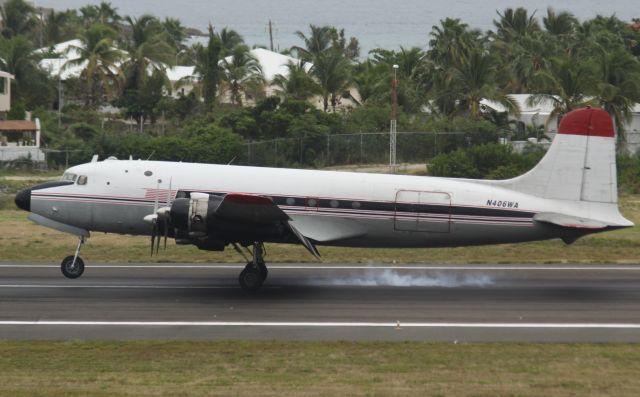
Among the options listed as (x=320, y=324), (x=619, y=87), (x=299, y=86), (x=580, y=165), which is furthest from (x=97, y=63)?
(x=320, y=324)

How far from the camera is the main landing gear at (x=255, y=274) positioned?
2647 cm

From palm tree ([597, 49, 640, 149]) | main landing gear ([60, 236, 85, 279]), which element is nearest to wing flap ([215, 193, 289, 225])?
main landing gear ([60, 236, 85, 279])

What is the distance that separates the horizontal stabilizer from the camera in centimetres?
2580

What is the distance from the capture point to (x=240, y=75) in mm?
82625

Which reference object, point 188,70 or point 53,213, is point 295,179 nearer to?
point 53,213

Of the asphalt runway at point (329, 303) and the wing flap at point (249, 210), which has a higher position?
the wing flap at point (249, 210)

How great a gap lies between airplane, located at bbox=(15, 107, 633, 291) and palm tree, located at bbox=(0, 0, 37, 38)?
367ft

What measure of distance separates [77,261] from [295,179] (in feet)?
22.0

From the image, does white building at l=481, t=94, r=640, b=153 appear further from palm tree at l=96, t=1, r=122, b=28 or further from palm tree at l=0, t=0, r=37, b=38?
palm tree at l=96, t=1, r=122, b=28

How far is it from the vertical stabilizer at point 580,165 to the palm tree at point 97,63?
2492 inches

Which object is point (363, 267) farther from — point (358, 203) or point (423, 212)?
point (423, 212)

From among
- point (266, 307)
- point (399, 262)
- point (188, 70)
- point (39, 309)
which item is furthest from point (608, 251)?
point (188, 70)

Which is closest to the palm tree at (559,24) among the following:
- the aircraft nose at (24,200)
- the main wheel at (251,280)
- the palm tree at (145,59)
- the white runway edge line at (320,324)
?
the palm tree at (145,59)

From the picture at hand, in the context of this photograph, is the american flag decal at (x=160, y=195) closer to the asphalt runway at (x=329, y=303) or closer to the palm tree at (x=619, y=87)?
the asphalt runway at (x=329, y=303)
